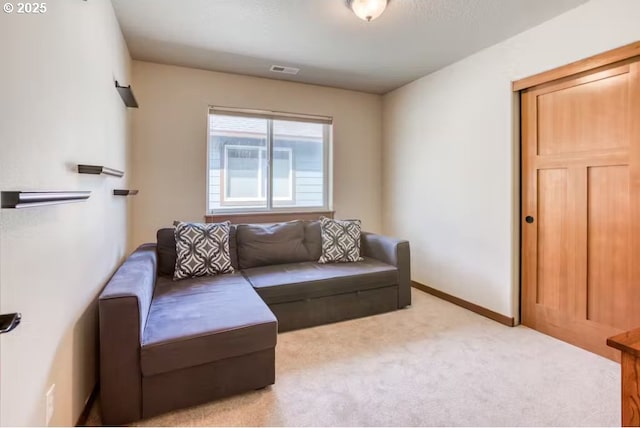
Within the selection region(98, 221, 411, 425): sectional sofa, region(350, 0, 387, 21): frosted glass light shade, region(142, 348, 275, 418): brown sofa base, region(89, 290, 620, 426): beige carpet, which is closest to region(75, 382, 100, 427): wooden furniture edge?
region(89, 290, 620, 426): beige carpet

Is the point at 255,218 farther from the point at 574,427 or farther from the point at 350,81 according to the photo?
the point at 574,427

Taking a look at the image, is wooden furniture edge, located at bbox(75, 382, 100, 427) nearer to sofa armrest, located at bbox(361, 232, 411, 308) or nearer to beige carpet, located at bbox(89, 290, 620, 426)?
beige carpet, located at bbox(89, 290, 620, 426)

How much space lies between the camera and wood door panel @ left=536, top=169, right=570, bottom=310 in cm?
252

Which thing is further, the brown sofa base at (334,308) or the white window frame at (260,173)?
the white window frame at (260,173)

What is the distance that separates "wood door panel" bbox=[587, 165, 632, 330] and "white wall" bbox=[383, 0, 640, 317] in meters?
0.55

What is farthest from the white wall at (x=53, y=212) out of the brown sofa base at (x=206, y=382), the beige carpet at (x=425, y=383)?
the beige carpet at (x=425, y=383)

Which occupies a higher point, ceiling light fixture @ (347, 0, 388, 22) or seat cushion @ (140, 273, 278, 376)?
ceiling light fixture @ (347, 0, 388, 22)

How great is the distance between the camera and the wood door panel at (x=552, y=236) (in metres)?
2.52

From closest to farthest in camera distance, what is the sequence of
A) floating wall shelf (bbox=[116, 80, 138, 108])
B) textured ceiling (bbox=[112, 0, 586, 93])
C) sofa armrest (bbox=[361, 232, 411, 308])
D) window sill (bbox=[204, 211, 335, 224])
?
textured ceiling (bbox=[112, 0, 586, 93]) → floating wall shelf (bbox=[116, 80, 138, 108]) → sofa armrest (bbox=[361, 232, 411, 308]) → window sill (bbox=[204, 211, 335, 224])

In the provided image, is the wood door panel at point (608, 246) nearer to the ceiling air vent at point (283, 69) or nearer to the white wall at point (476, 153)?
the white wall at point (476, 153)

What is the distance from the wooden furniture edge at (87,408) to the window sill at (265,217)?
195cm

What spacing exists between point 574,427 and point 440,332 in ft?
3.67

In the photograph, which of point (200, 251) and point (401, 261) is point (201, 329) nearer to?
point (200, 251)

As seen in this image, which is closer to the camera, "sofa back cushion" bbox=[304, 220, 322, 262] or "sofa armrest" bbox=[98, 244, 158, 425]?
"sofa armrest" bbox=[98, 244, 158, 425]
